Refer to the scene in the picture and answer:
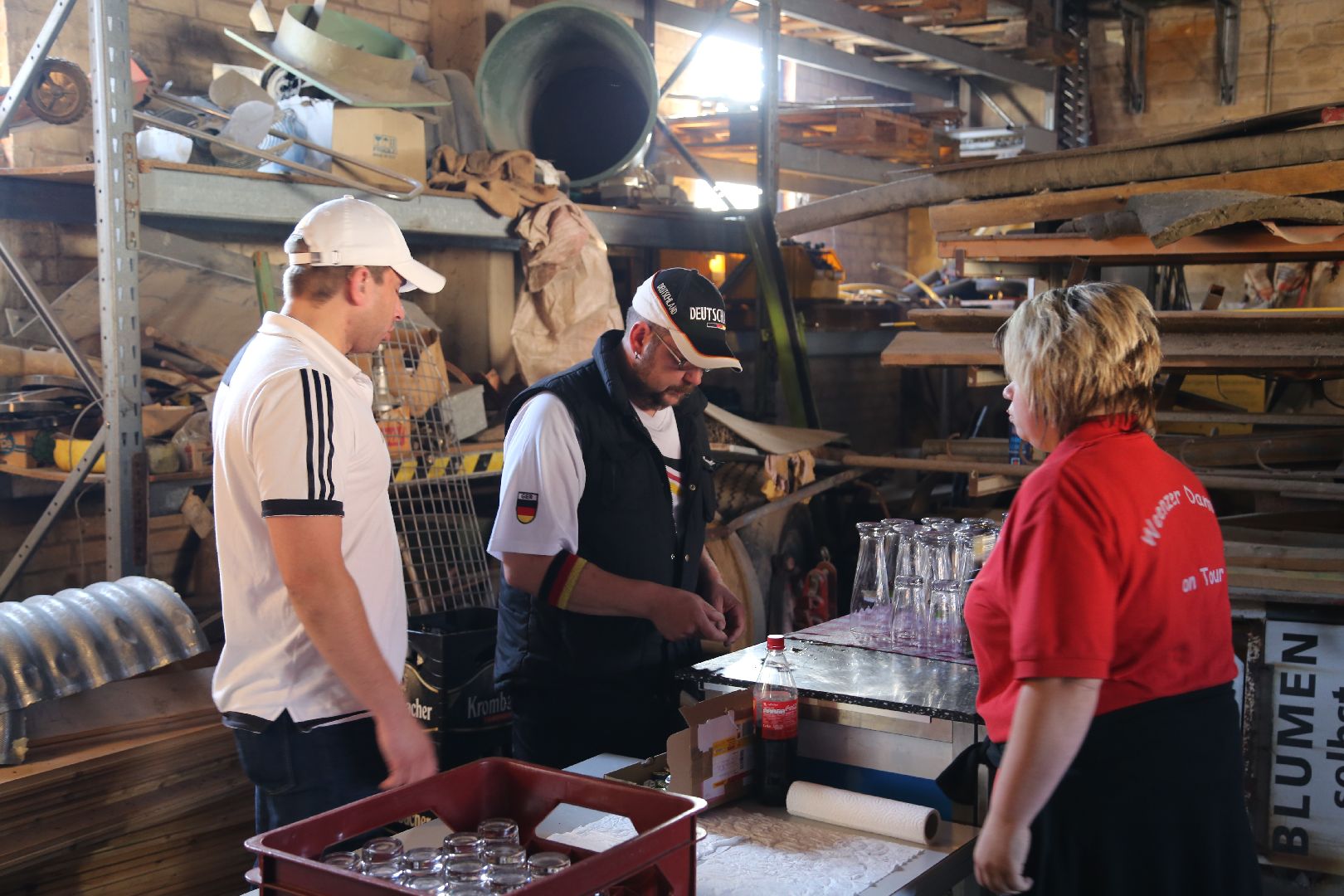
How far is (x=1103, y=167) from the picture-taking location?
5027 mm

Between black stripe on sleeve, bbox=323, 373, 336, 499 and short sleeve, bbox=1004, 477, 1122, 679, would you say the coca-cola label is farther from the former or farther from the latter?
black stripe on sleeve, bbox=323, 373, 336, 499

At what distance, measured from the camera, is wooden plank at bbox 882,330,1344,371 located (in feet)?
15.1

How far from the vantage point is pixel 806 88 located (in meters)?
12.7

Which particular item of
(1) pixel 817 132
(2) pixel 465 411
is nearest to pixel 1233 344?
(2) pixel 465 411

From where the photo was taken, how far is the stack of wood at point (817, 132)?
7.84 m

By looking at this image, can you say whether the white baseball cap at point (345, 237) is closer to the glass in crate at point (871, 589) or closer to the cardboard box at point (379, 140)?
the glass in crate at point (871, 589)

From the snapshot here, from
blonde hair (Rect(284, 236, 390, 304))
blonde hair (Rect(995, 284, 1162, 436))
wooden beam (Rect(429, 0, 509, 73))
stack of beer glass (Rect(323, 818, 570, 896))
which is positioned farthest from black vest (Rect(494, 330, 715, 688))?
wooden beam (Rect(429, 0, 509, 73))

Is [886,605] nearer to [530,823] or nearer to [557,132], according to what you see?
[530,823]

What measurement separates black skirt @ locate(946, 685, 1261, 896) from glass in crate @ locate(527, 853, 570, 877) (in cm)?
91

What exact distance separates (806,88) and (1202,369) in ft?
27.1

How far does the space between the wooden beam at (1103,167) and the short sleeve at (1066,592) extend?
322 cm

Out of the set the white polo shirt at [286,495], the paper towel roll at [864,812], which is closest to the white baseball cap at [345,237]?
the white polo shirt at [286,495]

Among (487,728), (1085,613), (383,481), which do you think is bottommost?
(487,728)

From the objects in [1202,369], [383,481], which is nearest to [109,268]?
[383,481]
